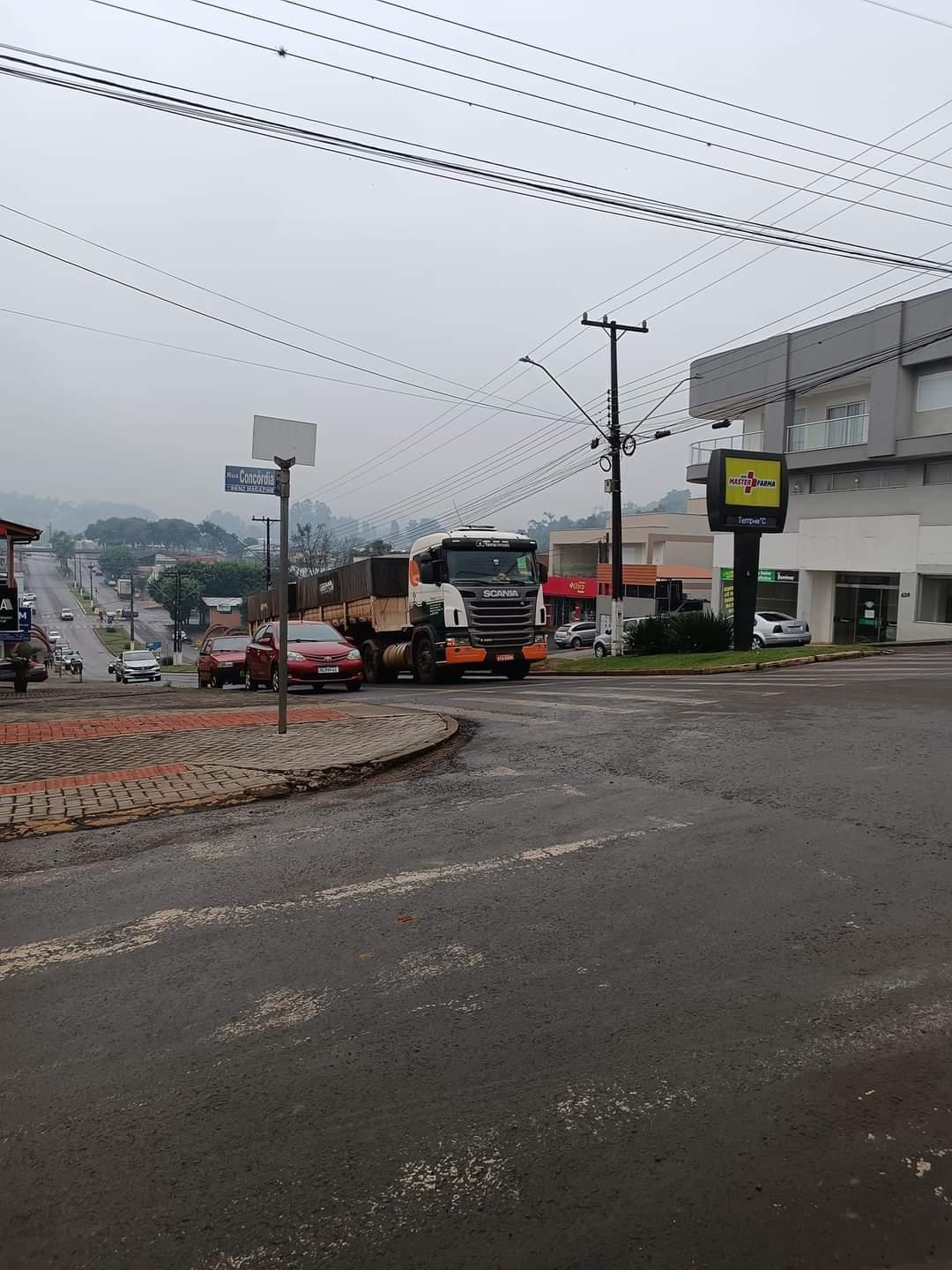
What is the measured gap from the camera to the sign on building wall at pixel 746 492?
2583 centimetres

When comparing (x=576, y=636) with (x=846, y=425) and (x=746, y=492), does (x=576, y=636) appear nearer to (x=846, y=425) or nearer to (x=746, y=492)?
(x=846, y=425)

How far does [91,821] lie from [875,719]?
9.01 m

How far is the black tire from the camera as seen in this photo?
22.4 meters

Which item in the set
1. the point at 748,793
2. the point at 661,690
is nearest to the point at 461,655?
the point at 661,690

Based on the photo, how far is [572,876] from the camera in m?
5.32

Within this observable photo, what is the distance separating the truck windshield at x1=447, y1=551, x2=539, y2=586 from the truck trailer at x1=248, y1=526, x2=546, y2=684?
0.02m

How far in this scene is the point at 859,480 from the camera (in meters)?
37.9

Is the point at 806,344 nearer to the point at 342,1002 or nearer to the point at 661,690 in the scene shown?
the point at 661,690

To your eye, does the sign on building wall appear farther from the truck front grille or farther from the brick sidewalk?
the brick sidewalk

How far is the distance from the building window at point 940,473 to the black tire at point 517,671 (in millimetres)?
20482

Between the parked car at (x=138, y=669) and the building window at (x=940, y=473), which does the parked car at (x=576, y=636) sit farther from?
the parked car at (x=138, y=669)

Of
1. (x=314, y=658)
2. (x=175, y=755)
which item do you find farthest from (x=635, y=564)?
(x=175, y=755)

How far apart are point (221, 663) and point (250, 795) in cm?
1955

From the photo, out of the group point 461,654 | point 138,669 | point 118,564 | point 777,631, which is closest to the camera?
point 461,654
